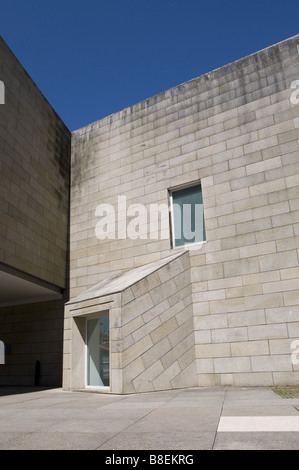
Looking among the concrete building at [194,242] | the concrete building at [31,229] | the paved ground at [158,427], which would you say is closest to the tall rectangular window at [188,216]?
the concrete building at [194,242]

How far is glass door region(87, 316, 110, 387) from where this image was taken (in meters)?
10.9

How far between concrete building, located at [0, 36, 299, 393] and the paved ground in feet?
11.2

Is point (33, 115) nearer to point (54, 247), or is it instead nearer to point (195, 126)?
point (54, 247)

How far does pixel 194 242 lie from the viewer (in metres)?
13.0

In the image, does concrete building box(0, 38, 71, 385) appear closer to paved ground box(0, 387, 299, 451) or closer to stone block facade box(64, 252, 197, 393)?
stone block facade box(64, 252, 197, 393)

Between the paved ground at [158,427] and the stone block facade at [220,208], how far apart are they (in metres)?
3.51

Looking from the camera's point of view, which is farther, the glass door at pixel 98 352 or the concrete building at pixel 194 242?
the glass door at pixel 98 352

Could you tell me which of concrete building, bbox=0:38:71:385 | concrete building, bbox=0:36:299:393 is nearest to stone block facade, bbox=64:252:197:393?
concrete building, bbox=0:36:299:393

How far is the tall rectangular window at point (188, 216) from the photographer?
13008 millimetres

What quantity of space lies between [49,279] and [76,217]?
10.6 feet

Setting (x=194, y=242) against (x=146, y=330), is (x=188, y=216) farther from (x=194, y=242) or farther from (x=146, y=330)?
(x=146, y=330)

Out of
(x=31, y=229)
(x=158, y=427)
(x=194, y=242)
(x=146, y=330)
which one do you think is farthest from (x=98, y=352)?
(x=158, y=427)

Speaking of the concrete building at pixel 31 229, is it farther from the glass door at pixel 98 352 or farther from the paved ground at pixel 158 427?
the paved ground at pixel 158 427
